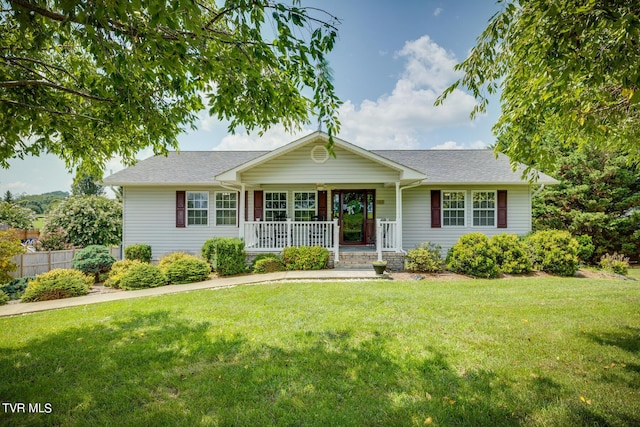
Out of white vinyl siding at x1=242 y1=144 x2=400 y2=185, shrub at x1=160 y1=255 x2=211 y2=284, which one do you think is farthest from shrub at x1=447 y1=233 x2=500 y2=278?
shrub at x1=160 y1=255 x2=211 y2=284

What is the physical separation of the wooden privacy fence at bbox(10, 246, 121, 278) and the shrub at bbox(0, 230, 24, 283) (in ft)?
8.48

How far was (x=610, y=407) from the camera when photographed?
8.76 feet

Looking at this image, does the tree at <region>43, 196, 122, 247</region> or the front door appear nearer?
the front door

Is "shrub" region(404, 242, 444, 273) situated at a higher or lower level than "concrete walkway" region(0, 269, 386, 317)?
higher

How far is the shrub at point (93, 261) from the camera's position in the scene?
365 inches

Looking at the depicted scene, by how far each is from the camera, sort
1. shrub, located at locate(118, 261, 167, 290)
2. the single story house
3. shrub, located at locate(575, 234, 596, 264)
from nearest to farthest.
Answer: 1. shrub, located at locate(118, 261, 167, 290)
2. shrub, located at locate(575, 234, 596, 264)
3. the single story house

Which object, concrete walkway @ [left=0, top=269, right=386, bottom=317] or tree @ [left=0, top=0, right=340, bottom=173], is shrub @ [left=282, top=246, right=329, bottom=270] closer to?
concrete walkway @ [left=0, top=269, right=386, bottom=317]

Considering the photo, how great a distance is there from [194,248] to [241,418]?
10988 millimetres

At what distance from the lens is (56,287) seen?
733 cm

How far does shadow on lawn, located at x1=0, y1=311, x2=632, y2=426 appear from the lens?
2.60 meters

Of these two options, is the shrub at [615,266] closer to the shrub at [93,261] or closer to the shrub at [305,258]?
the shrub at [305,258]

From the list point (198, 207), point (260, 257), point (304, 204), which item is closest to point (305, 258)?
point (260, 257)

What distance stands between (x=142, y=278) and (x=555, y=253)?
41.7ft

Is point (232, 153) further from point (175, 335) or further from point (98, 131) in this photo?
point (175, 335)
